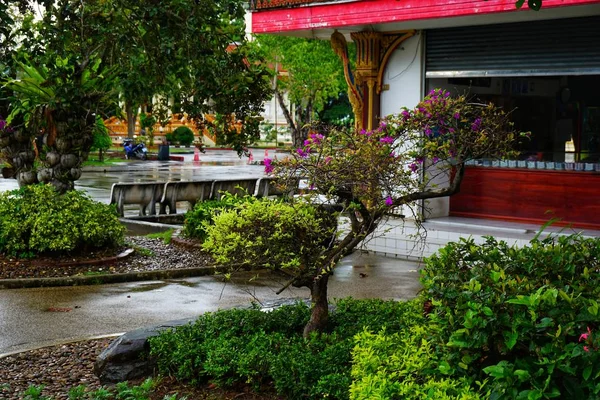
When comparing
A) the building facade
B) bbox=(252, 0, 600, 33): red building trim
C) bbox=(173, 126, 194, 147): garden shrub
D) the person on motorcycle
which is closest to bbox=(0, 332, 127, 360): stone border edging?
the building facade

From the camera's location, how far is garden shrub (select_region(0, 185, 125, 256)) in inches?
493

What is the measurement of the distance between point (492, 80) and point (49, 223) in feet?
26.5

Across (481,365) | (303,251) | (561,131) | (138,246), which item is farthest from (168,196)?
(481,365)

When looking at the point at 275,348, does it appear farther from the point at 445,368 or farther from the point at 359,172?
the point at 445,368

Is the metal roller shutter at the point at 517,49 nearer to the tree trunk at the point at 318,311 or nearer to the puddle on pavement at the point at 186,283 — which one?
the puddle on pavement at the point at 186,283

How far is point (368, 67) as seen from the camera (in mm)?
15875

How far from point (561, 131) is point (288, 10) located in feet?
17.1

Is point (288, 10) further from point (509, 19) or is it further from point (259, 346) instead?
point (259, 346)

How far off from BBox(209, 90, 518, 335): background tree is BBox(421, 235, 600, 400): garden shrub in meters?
1.22

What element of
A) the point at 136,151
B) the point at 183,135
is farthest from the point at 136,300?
the point at 183,135

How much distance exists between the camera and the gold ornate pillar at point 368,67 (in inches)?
621

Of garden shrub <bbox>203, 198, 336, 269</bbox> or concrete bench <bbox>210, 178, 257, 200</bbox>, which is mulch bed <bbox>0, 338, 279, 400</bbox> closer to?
garden shrub <bbox>203, 198, 336, 269</bbox>

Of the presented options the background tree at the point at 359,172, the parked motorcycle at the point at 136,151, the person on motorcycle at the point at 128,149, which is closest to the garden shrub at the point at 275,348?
the background tree at the point at 359,172

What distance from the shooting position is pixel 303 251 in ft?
21.8
